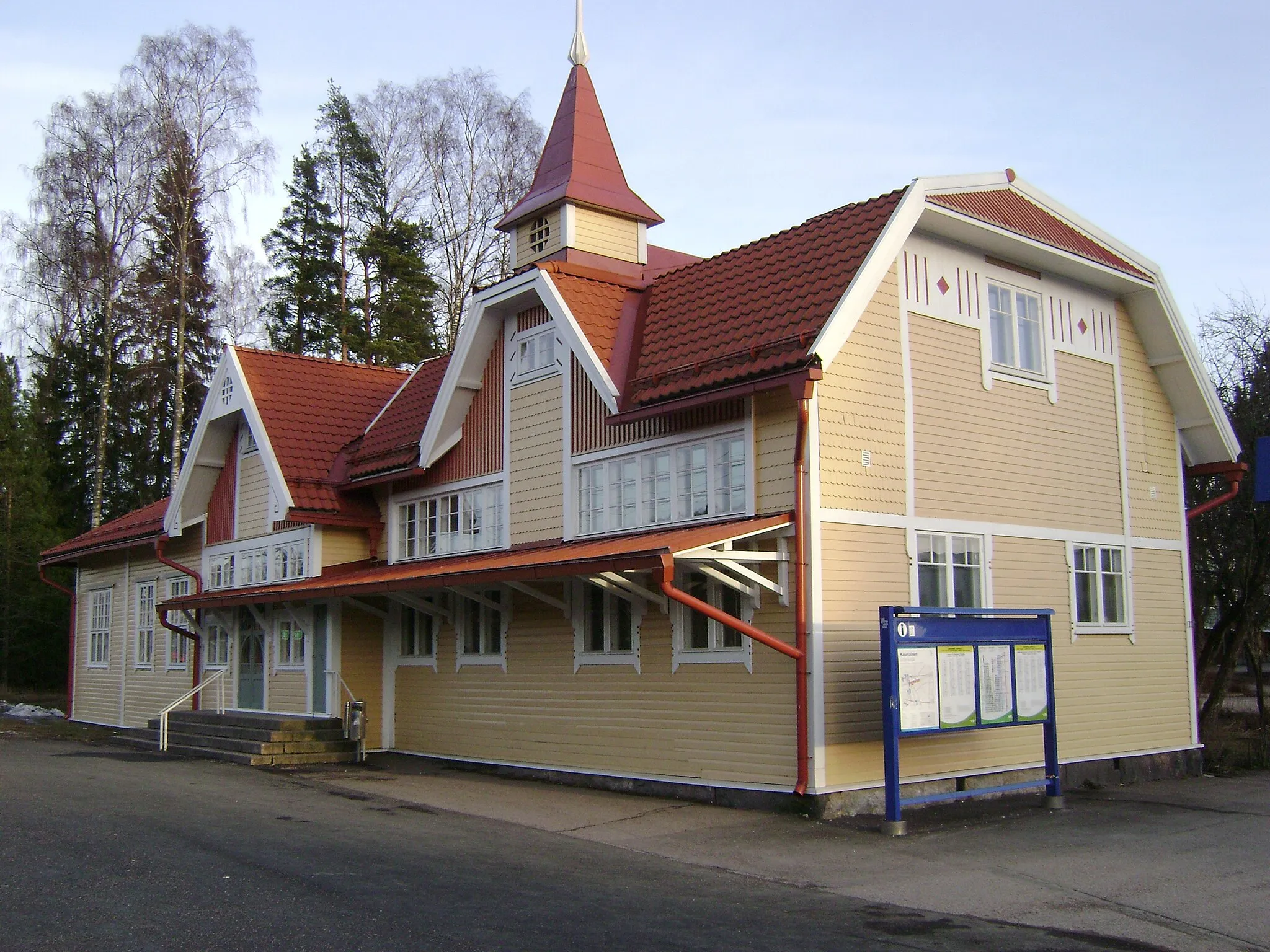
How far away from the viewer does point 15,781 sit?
48.9 ft

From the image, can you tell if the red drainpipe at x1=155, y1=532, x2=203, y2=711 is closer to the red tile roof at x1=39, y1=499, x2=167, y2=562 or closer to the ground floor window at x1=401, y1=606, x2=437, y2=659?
the red tile roof at x1=39, y1=499, x2=167, y2=562

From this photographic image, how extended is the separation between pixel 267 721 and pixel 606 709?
269 inches

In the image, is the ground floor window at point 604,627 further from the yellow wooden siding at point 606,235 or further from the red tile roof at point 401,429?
the yellow wooden siding at point 606,235

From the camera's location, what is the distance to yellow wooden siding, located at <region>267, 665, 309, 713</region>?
65.1ft

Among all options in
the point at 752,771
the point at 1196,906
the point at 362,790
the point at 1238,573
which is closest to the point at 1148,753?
the point at 1238,573

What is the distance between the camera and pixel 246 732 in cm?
1917

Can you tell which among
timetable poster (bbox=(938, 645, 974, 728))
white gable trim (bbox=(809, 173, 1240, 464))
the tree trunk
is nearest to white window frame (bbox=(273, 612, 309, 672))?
white gable trim (bbox=(809, 173, 1240, 464))

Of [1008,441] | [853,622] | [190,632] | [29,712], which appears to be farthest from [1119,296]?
[29,712]

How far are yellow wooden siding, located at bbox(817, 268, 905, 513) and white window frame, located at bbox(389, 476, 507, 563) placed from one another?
5776 mm

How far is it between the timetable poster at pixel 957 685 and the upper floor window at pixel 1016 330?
453 cm

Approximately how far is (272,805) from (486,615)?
16.3ft

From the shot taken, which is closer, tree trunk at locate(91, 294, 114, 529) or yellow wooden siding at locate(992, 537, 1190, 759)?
yellow wooden siding at locate(992, 537, 1190, 759)

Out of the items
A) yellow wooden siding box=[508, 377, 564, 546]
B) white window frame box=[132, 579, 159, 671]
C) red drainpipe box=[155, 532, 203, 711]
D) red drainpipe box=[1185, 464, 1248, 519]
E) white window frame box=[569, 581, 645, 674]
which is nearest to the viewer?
white window frame box=[569, 581, 645, 674]

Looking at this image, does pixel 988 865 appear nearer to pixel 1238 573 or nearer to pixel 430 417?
pixel 430 417
